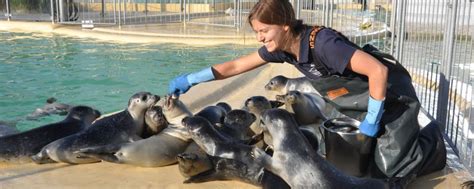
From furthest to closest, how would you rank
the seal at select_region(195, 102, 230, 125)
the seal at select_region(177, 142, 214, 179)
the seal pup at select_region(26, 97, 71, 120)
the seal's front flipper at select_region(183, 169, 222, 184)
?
the seal pup at select_region(26, 97, 71, 120) → the seal at select_region(195, 102, 230, 125) → the seal's front flipper at select_region(183, 169, 222, 184) → the seal at select_region(177, 142, 214, 179)

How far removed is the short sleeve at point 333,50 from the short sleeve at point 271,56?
1.36ft

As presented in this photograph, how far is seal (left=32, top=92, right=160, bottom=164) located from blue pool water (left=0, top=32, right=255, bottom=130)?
2734 millimetres

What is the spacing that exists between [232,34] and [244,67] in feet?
41.3

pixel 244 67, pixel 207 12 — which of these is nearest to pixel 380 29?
pixel 244 67

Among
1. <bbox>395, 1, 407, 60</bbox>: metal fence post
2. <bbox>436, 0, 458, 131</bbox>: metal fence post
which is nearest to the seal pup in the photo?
<bbox>395, 1, 407, 60</bbox>: metal fence post

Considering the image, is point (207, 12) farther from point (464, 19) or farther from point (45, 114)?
point (464, 19)

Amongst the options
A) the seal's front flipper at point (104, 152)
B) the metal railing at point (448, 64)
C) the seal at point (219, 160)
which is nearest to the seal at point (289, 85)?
the metal railing at point (448, 64)

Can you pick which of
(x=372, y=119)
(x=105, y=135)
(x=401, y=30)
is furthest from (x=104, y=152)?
(x=401, y=30)

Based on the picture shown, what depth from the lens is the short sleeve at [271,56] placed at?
392cm

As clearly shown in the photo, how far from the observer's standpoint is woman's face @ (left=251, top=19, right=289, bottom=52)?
3514 millimetres

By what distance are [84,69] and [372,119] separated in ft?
29.5

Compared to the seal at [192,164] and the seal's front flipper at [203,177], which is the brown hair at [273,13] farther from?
the seal's front flipper at [203,177]

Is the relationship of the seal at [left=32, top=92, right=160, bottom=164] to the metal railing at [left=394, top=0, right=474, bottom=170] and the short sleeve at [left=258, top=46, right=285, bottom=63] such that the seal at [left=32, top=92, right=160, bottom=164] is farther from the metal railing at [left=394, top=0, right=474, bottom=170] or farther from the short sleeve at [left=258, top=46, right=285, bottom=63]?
the metal railing at [left=394, top=0, right=474, bottom=170]

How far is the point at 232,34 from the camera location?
16.8 m
